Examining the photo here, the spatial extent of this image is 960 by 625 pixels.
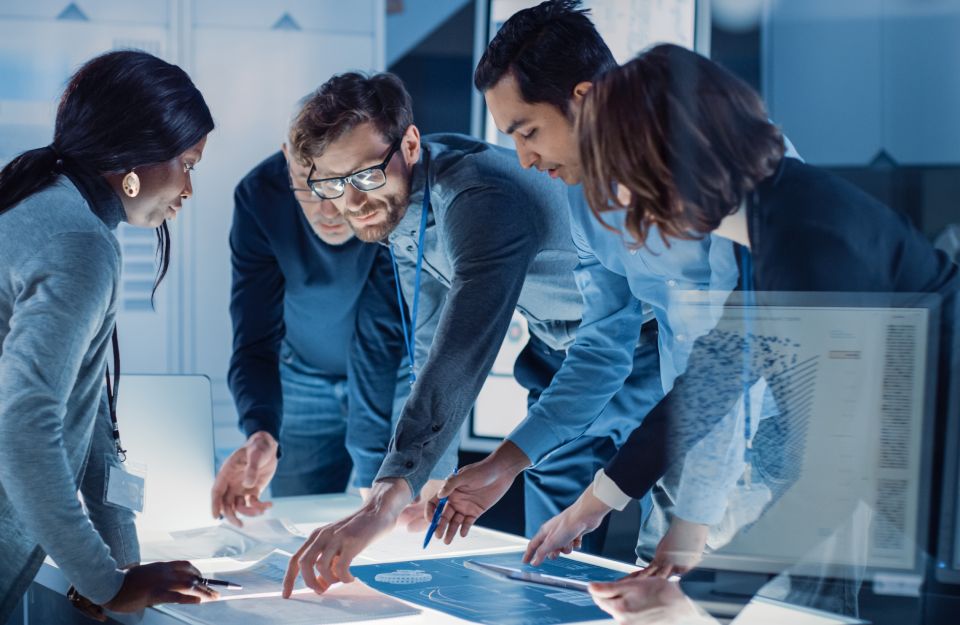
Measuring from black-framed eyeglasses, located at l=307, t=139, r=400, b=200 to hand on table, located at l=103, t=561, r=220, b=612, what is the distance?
68 centimetres

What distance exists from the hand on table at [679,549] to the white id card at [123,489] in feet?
2.40

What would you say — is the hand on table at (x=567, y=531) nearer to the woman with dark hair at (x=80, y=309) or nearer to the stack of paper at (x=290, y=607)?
the stack of paper at (x=290, y=607)

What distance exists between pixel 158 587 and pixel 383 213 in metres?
0.72

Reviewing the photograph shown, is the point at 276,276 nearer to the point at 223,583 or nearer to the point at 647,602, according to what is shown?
the point at 223,583

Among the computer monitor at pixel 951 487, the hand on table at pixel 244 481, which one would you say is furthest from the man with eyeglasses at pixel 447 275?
the computer monitor at pixel 951 487

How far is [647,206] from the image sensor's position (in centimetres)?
107

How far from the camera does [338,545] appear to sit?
132 centimetres

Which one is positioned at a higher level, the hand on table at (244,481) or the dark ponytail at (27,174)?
the dark ponytail at (27,174)

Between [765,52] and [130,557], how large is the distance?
1119 millimetres

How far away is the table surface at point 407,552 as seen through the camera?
102 centimetres

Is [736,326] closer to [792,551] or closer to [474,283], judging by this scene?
[792,551]

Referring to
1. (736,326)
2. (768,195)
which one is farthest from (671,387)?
(768,195)

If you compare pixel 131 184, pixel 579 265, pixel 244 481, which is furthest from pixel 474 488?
pixel 131 184

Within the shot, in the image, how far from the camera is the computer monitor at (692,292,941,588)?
0.89 meters
